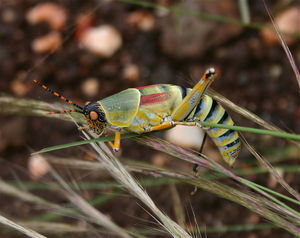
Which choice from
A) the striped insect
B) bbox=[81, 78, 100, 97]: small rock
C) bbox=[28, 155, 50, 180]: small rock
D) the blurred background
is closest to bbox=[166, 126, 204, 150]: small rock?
the blurred background

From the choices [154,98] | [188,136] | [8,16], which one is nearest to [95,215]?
[154,98]

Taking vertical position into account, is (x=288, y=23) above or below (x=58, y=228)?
above

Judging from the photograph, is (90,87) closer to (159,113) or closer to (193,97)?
(159,113)

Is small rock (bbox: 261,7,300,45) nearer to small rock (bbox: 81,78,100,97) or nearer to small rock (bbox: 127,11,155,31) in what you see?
small rock (bbox: 127,11,155,31)

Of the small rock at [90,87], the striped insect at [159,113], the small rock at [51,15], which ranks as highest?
the small rock at [51,15]

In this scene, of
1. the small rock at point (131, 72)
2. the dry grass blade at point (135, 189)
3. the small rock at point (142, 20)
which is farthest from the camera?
the small rock at point (142, 20)

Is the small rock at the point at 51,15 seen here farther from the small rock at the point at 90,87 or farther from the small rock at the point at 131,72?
the small rock at the point at 131,72

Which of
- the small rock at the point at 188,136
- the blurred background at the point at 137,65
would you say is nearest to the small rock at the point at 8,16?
the blurred background at the point at 137,65

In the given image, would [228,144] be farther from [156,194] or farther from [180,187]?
[156,194]
